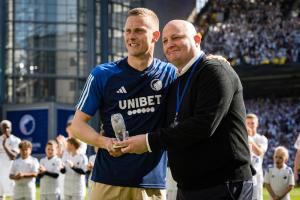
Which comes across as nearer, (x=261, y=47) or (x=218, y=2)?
(x=261, y=47)

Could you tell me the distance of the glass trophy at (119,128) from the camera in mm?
4258

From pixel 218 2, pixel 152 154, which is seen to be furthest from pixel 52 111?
pixel 152 154

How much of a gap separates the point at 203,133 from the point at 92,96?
3.29 ft

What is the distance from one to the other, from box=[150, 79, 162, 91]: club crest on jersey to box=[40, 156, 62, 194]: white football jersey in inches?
370

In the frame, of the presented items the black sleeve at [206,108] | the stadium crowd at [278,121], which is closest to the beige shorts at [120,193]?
the black sleeve at [206,108]

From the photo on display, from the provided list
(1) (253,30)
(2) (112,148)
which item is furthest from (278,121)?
(2) (112,148)

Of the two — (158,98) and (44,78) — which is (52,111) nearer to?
(44,78)

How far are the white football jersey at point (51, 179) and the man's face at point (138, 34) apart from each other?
9.48 meters

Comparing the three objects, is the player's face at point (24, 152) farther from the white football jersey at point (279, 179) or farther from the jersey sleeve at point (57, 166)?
the white football jersey at point (279, 179)

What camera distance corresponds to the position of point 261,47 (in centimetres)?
3922

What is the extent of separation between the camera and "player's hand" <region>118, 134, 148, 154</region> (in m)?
4.17

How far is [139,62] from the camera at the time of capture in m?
4.75

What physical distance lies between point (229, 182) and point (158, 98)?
34.2 inches

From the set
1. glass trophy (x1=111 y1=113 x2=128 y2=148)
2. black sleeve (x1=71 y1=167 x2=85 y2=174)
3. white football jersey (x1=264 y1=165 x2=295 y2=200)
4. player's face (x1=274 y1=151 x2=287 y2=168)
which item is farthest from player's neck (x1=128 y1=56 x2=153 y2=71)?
black sleeve (x1=71 y1=167 x2=85 y2=174)
